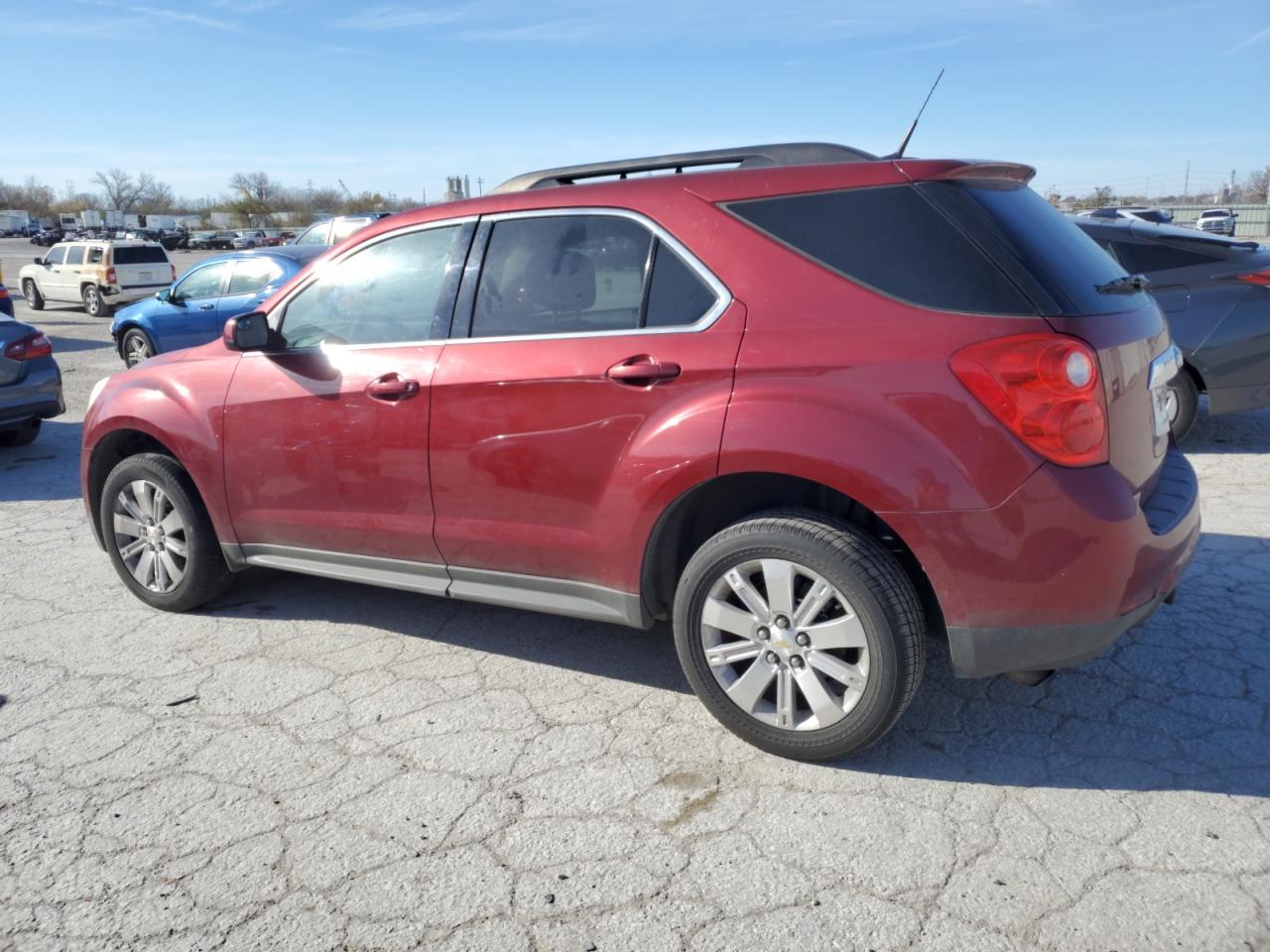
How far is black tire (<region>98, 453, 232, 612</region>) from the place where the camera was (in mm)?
4488

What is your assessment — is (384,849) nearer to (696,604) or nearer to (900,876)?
(696,604)

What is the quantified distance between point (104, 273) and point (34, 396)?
15104 mm

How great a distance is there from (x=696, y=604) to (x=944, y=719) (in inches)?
38.1

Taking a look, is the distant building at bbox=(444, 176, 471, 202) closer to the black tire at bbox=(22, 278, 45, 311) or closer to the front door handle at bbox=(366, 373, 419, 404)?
the front door handle at bbox=(366, 373, 419, 404)

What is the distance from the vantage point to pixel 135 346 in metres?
12.7

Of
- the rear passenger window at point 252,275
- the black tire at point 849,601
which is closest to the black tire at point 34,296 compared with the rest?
the rear passenger window at point 252,275

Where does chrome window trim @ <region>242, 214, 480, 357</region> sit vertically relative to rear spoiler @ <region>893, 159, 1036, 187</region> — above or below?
below

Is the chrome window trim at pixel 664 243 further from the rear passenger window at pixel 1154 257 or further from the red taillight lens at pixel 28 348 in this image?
the red taillight lens at pixel 28 348

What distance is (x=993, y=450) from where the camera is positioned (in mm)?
2725

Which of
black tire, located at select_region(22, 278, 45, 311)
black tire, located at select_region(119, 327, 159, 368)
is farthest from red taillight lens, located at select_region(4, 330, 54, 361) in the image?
black tire, located at select_region(22, 278, 45, 311)

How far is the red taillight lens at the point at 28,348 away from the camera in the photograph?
8.02m

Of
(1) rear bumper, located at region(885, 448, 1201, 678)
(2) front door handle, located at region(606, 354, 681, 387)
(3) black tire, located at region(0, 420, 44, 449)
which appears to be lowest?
(3) black tire, located at region(0, 420, 44, 449)

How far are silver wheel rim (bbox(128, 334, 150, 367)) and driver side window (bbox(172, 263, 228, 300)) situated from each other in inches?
32.0

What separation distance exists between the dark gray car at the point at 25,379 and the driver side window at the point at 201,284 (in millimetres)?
3719
